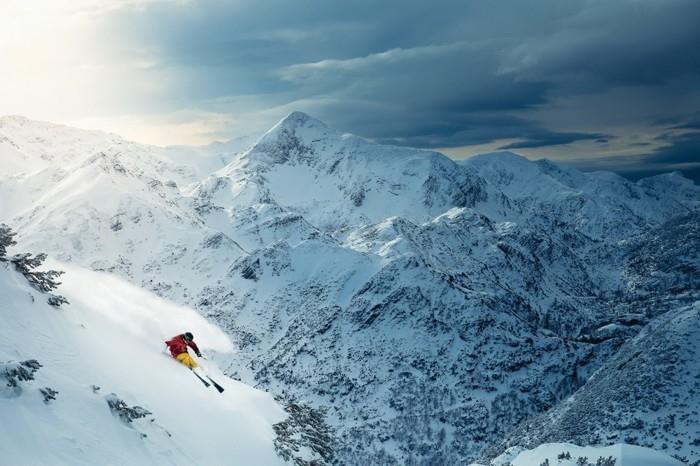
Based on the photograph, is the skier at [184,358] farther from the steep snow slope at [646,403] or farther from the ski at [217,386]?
the steep snow slope at [646,403]

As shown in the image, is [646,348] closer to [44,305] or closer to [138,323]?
[138,323]

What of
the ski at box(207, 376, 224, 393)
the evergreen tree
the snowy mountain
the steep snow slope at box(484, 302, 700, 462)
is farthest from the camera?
the snowy mountain

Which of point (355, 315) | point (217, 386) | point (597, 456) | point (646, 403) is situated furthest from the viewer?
point (355, 315)

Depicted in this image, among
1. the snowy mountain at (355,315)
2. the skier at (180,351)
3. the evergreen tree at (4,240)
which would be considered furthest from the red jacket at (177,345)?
the snowy mountain at (355,315)

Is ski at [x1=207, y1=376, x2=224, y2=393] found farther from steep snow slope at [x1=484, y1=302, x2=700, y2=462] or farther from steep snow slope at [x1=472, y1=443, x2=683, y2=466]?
steep snow slope at [x1=484, y1=302, x2=700, y2=462]

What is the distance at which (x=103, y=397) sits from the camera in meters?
12.8

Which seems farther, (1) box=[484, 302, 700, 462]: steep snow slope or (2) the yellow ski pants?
(1) box=[484, 302, 700, 462]: steep snow slope

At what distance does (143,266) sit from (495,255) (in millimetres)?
115474

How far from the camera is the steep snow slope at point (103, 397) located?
407 inches

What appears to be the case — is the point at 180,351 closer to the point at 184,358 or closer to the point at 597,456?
the point at 184,358

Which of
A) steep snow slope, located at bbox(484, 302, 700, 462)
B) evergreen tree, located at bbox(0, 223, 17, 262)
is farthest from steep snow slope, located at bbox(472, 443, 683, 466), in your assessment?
steep snow slope, located at bbox(484, 302, 700, 462)

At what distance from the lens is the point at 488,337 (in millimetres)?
94938

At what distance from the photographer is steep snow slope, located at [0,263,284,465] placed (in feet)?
33.9

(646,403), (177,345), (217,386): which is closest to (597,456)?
(217,386)
